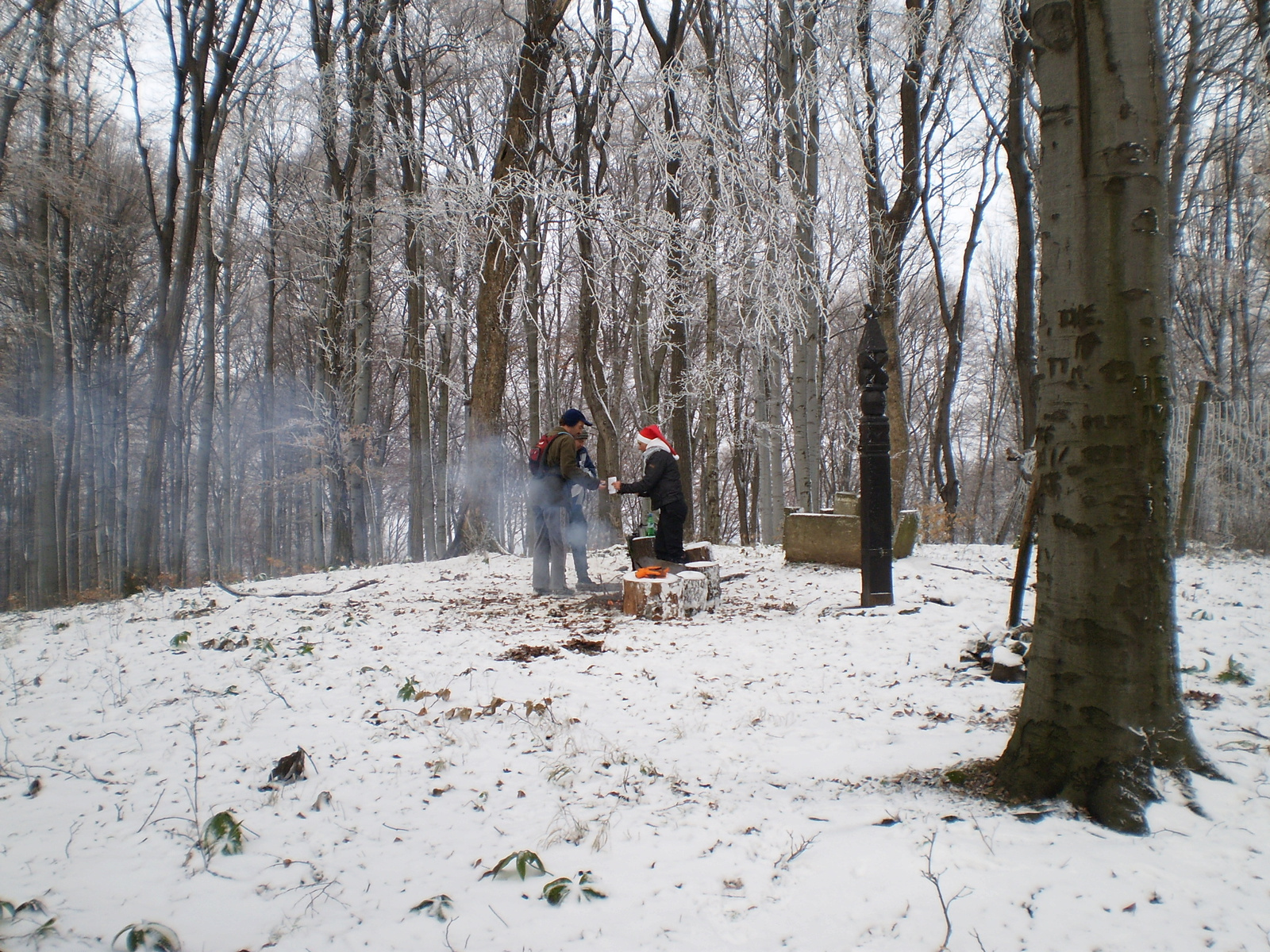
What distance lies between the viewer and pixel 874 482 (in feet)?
19.5

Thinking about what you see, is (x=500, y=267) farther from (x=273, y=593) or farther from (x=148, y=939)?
(x=148, y=939)

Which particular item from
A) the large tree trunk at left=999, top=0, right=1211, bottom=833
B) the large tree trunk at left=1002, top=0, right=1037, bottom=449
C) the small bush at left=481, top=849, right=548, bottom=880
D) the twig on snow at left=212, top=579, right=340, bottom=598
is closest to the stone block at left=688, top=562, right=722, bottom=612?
the twig on snow at left=212, top=579, right=340, bottom=598

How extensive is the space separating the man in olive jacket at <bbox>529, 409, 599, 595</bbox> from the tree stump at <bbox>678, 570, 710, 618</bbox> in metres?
1.51

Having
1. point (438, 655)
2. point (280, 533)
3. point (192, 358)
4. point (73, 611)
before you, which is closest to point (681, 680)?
point (438, 655)

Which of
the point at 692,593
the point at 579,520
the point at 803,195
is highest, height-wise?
the point at 803,195

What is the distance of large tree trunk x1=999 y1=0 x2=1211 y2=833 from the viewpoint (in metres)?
2.22

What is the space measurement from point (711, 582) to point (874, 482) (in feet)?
6.12

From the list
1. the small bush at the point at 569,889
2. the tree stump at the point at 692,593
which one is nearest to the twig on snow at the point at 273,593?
the tree stump at the point at 692,593

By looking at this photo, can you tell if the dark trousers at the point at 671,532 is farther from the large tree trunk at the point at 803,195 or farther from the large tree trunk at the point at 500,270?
the large tree trunk at the point at 500,270

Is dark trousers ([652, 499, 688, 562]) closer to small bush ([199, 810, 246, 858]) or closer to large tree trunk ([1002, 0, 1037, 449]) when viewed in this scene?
small bush ([199, 810, 246, 858])

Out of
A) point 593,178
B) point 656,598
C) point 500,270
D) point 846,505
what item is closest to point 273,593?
point 656,598

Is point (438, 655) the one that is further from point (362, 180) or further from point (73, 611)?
point (362, 180)

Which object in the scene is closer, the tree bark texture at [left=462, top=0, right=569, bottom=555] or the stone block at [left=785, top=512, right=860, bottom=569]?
the stone block at [left=785, top=512, right=860, bottom=569]

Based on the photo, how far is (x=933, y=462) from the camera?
15.4 metres
